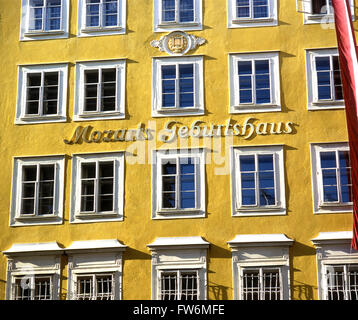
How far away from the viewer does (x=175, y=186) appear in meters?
22.5

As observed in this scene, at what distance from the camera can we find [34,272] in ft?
72.8

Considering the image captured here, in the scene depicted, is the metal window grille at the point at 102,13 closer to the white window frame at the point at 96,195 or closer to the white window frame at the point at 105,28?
the white window frame at the point at 105,28

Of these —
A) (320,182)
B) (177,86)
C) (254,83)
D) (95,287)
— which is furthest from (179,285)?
(254,83)

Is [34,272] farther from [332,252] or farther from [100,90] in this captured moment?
[332,252]

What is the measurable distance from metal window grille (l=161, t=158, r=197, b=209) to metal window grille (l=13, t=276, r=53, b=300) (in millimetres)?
3948

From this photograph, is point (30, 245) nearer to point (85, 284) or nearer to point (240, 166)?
point (85, 284)

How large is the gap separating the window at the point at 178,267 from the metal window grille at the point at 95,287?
125 centimetres

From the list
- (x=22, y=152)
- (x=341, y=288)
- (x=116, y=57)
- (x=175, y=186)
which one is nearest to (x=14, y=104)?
(x=22, y=152)

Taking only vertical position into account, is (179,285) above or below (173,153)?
below

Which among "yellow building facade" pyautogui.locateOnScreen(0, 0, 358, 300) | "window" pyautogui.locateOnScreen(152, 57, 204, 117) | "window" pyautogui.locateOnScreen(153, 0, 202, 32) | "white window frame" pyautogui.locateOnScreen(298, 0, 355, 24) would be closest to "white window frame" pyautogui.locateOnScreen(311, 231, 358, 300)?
"yellow building facade" pyautogui.locateOnScreen(0, 0, 358, 300)

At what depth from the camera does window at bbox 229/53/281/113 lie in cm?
2286

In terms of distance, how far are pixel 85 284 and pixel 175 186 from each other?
374 cm

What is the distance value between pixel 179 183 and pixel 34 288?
5.03 metres
